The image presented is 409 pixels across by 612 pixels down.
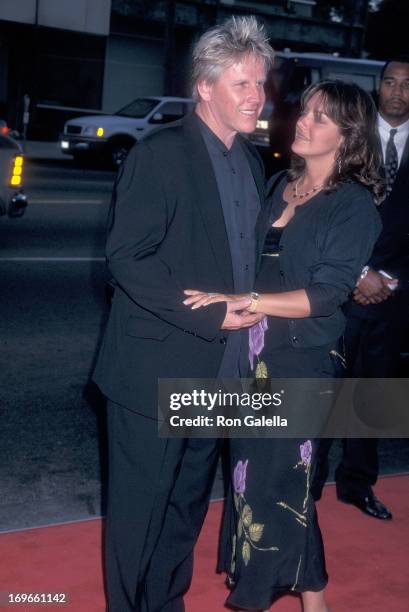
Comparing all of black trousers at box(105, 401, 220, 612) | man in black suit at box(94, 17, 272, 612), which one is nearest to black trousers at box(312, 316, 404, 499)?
black trousers at box(105, 401, 220, 612)

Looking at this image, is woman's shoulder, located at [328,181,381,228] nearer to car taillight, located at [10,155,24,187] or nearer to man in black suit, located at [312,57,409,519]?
man in black suit, located at [312,57,409,519]

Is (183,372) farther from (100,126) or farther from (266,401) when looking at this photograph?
(100,126)

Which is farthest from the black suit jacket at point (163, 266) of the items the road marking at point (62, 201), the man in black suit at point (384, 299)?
the road marking at point (62, 201)

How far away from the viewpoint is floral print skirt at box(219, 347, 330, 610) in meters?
3.16

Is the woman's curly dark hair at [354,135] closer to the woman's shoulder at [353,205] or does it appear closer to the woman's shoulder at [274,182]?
the woman's shoulder at [353,205]

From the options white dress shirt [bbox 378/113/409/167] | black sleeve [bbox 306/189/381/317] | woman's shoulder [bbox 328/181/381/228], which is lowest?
black sleeve [bbox 306/189/381/317]

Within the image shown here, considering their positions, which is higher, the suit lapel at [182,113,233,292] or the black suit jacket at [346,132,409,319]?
the suit lapel at [182,113,233,292]

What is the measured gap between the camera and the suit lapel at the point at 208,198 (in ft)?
9.38

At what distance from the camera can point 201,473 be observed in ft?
10.3

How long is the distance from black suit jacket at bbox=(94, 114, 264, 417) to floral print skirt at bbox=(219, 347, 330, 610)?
0.37 meters

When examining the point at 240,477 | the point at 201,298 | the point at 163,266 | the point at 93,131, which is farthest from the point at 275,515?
the point at 93,131

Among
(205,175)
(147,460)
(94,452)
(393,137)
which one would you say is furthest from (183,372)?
(94,452)

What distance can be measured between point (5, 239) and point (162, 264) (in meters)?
8.65

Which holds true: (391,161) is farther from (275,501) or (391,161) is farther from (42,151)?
(42,151)
